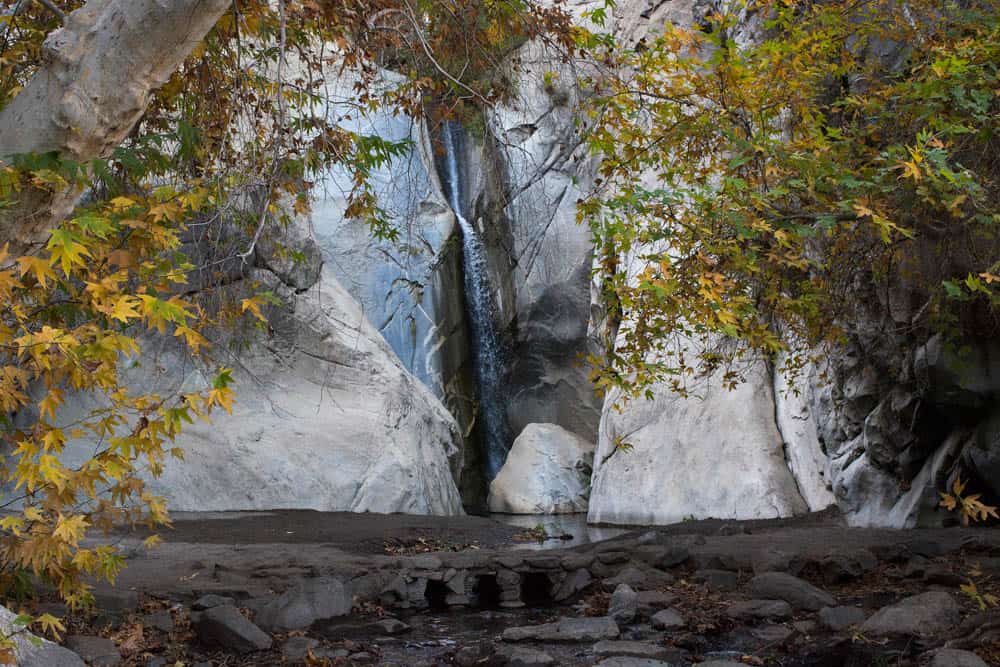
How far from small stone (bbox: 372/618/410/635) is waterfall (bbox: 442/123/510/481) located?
43.6ft

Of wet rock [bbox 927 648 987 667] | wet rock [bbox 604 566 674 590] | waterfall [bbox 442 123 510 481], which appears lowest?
wet rock [bbox 927 648 987 667]

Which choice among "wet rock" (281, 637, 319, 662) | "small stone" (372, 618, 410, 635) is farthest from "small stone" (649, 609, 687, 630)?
"wet rock" (281, 637, 319, 662)

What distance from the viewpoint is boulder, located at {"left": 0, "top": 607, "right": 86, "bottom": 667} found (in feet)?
13.0

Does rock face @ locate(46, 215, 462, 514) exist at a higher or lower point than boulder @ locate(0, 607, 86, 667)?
higher

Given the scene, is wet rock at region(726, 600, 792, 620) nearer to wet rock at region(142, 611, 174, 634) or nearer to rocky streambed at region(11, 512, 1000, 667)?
rocky streambed at region(11, 512, 1000, 667)

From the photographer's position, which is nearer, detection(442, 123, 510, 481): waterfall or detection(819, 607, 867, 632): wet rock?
detection(819, 607, 867, 632): wet rock

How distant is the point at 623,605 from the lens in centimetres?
682

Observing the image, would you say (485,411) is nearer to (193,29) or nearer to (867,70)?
(867,70)

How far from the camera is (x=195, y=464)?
13227mm

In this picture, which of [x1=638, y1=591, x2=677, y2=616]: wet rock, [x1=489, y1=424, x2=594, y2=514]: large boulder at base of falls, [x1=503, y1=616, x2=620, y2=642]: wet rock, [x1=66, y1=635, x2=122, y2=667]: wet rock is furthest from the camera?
[x1=489, y1=424, x2=594, y2=514]: large boulder at base of falls

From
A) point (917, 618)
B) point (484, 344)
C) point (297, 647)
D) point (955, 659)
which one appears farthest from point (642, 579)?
point (484, 344)

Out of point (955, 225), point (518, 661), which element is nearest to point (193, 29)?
point (518, 661)

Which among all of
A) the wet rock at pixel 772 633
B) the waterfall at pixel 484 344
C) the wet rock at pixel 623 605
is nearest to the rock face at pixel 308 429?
the waterfall at pixel 484 344

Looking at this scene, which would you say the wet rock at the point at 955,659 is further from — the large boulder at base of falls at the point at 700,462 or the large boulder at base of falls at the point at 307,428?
the large boulder at base of falls at the point at 307,428
